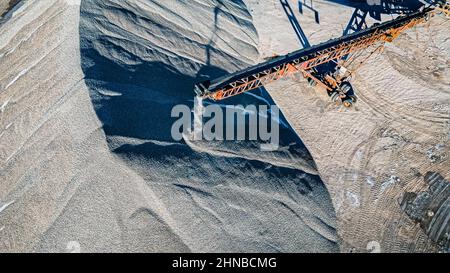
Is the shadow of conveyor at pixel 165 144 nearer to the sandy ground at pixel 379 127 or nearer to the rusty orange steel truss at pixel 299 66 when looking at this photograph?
the sandy ground at pixel 379 127

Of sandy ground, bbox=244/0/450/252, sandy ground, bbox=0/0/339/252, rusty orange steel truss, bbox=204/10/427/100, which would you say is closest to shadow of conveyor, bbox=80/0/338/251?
sandy ground, bbox=0/0/339/252

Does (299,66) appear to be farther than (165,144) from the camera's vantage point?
Yes

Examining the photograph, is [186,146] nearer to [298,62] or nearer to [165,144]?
[165,144]

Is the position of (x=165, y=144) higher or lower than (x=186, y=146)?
higher

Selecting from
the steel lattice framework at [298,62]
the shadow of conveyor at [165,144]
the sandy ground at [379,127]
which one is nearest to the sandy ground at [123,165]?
the shadow of conveyor at [165,144]

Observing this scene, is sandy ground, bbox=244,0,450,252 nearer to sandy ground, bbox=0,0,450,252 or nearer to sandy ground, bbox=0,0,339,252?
sandy ground, bbox=0,0,450,252

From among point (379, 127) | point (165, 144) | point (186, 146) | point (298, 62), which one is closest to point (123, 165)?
point (165, 144)

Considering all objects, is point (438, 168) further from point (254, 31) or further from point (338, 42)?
point (254, 31)
